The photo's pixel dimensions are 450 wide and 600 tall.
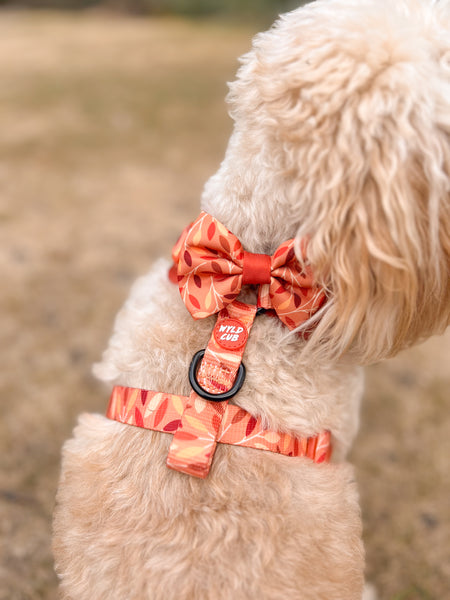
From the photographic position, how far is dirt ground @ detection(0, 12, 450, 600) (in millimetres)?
2266

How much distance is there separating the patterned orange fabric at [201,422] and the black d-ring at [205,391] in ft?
0.08

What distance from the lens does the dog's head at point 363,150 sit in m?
1.05

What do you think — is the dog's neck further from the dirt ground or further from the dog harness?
the dirt ground

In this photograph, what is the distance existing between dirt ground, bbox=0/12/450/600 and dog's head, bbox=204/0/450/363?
1.53 m

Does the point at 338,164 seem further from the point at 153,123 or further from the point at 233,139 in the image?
the point at 153,123

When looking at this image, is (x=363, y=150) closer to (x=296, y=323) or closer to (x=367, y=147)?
(x=367, y=147)

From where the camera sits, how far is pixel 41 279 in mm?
3463

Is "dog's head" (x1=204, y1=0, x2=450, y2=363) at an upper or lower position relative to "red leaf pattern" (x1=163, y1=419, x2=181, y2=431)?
upper

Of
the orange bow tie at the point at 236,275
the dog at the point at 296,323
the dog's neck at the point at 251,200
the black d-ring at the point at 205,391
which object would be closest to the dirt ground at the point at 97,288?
the dog at the point at 296,323

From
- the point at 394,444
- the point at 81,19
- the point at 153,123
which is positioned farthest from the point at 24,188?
the point at 81,19

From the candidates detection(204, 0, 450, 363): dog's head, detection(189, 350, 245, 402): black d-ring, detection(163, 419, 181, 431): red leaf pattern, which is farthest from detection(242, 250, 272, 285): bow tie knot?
detection(163, 419, 181, 431): red leaf pattern

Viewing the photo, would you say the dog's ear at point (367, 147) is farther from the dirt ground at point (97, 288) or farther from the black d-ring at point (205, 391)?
the dirt ground at point (97, 288)

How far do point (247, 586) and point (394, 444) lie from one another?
1718 mm

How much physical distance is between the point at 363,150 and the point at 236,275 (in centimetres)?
40
